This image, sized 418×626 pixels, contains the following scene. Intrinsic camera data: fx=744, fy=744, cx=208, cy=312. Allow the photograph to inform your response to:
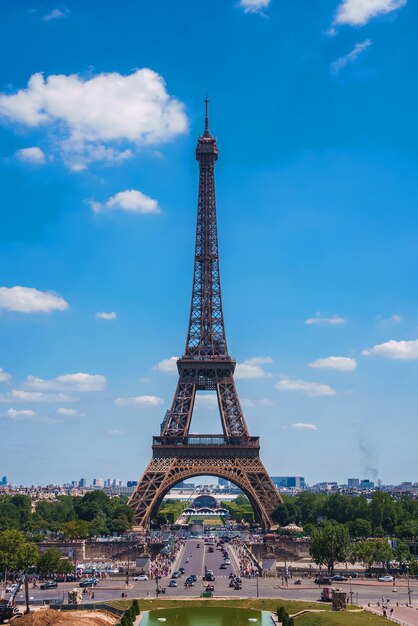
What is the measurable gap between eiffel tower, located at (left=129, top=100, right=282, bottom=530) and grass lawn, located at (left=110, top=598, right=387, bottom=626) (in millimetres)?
40797

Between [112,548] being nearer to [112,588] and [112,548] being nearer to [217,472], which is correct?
[217,472]

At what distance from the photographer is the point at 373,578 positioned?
85.3 metres

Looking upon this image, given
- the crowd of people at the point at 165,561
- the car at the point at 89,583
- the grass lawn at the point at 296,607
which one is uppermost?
the crowd of people at the point at 165,561

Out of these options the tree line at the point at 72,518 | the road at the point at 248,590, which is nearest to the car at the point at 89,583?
the road at the point at 248,590

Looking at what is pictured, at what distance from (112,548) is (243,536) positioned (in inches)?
1135

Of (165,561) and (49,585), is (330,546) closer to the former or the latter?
(165,561)

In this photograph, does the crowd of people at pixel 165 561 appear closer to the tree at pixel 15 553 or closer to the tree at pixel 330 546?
the tree at pixel 15 553

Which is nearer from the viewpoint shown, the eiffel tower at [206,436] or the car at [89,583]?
the car at [89,583]

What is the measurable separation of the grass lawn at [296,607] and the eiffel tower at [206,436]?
40797 mm

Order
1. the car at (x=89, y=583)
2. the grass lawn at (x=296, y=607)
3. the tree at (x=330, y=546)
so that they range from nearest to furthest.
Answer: the grass lawn at (x=296, y=607) < the car at (x=89, y=583) < the tree at (x=330, y=546)

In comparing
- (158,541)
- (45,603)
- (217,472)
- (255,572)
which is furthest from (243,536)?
(45,603)

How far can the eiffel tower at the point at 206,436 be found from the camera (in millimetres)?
112562

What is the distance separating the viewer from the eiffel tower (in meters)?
113

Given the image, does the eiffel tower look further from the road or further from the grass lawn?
the grass lawn
